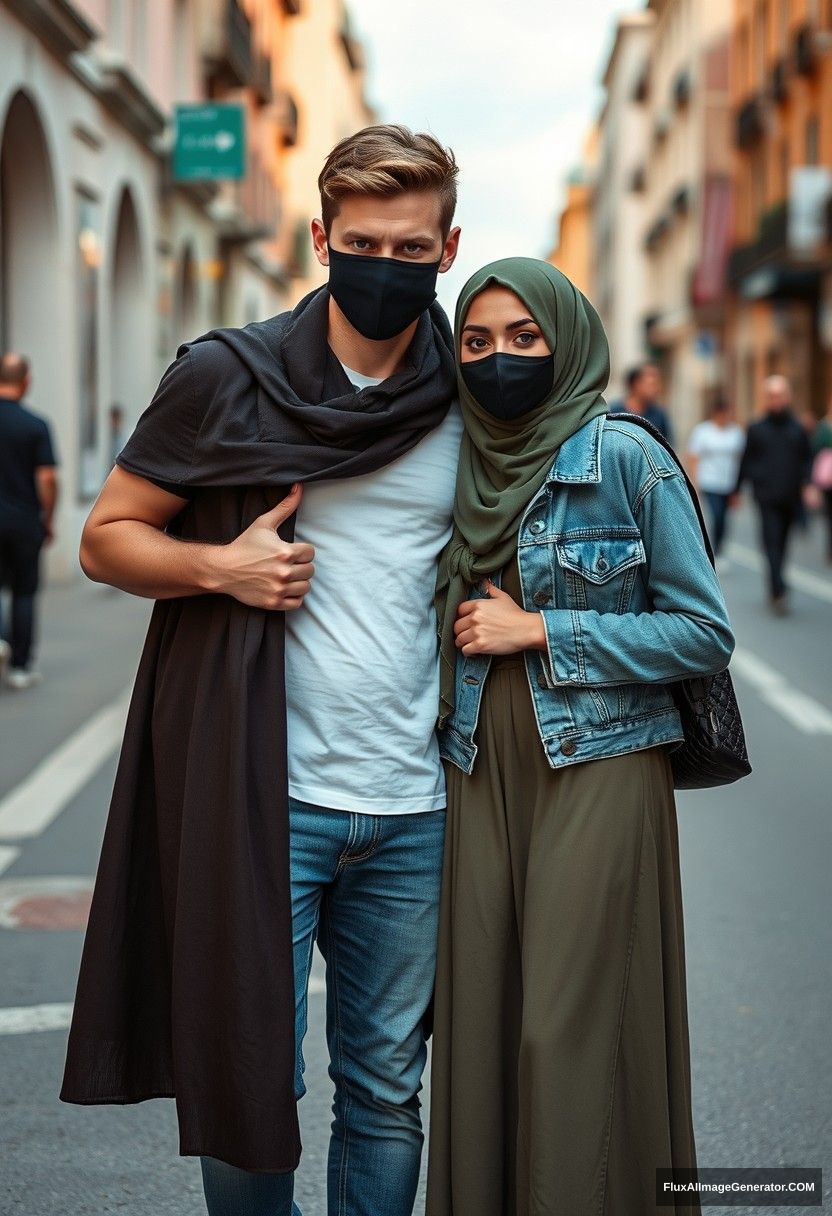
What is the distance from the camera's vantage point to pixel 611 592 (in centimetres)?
267

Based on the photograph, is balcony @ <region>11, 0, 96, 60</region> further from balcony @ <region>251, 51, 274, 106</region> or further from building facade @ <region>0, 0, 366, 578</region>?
balcony @ <region>251, 51, 274, 106</region>

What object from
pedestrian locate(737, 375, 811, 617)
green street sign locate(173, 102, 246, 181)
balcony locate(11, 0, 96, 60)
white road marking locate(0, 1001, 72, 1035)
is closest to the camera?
white road marking locate(0, 1001, 72, 1035)

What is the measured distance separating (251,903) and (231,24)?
95.9ft

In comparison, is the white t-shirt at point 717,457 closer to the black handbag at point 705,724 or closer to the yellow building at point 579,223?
the black handbag at point 705,724

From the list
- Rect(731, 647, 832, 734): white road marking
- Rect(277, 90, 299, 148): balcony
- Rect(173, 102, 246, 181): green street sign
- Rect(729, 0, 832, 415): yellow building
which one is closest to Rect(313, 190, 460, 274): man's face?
Rect(731, 647, 832, 734): white road marking

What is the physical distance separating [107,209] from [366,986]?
1907 centimetres

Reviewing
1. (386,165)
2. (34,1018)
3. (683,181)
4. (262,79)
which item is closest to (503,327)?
(386,165)

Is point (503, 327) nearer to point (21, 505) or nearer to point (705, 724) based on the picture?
point (705, 724)

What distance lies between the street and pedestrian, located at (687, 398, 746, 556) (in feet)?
25.5

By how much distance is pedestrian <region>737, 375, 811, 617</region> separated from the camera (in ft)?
48.8

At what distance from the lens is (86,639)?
1323 cm

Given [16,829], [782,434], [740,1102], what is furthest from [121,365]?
Answer: [740,1102]

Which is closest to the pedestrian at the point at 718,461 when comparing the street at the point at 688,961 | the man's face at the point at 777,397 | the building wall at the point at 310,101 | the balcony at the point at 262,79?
the man's face at the point at 777,397

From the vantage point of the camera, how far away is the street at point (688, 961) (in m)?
3.72
